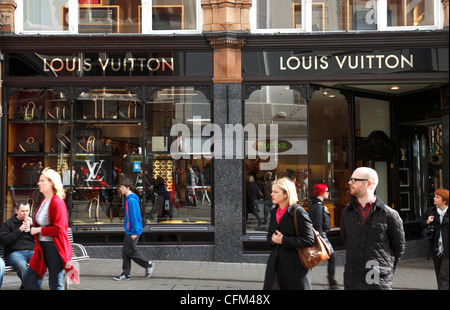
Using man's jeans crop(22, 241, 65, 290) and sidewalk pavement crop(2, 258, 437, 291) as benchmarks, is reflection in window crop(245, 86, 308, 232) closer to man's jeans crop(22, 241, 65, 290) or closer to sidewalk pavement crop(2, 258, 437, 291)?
sidewalk pavement crop(2, 258, 437, 291)

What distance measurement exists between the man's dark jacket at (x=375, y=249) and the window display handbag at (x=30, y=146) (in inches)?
337

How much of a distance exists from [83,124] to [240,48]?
13.1 feet

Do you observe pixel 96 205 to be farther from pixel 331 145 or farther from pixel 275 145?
pixel 331 145

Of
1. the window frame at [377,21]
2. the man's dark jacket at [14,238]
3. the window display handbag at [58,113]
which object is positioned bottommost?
the man's dark jacket at [14,238]

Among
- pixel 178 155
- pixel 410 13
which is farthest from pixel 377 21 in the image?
pixel 178 155

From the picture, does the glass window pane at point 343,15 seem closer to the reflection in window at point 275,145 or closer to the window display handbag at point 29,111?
the reflection in window at point 275,145

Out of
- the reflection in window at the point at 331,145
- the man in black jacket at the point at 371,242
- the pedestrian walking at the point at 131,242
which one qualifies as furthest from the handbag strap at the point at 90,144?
the man in black jacket at the point at 371,242

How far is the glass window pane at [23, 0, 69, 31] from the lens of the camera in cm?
1134

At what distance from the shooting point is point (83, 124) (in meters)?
11.5

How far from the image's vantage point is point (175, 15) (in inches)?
447

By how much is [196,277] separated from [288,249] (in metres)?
4.25

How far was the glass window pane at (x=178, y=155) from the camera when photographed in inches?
443

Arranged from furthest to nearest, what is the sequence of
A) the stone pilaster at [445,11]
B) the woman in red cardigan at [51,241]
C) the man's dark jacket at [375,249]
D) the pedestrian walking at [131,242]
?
the stone pilaster at [445,11], the pedestrian walking at [131,242], the woman in red cardigan at [51,241], the man's dark jacket at [375,249]

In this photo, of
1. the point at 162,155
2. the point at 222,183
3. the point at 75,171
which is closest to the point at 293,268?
the point at 222,183
